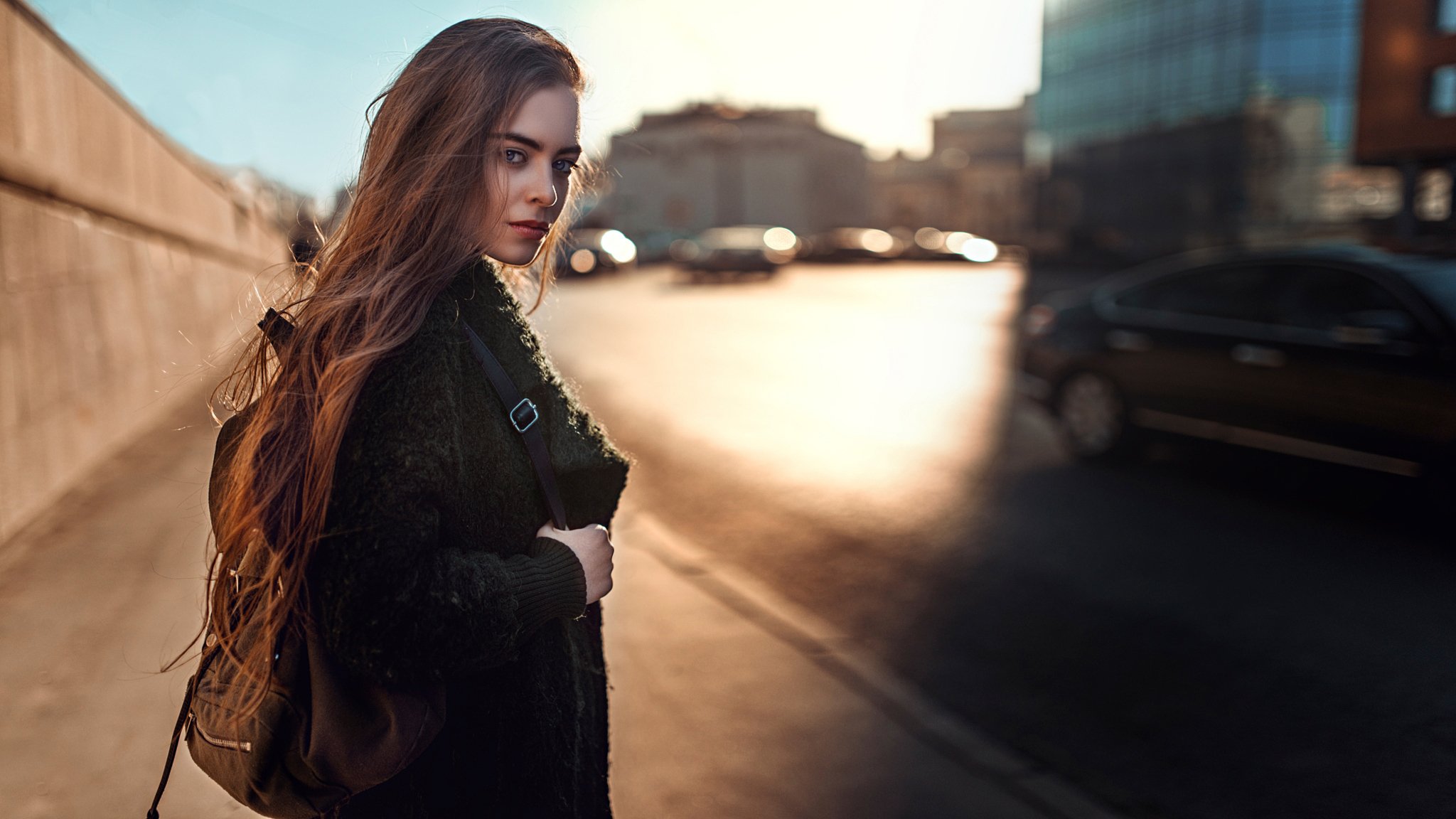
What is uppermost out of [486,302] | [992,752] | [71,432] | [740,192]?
Result: [740,192]

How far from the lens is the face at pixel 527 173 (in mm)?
1505

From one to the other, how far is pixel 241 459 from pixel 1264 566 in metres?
4.97

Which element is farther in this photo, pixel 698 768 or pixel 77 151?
pixel 77 151

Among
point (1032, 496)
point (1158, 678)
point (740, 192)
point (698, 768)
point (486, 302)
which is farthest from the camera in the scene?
point (740, 192)

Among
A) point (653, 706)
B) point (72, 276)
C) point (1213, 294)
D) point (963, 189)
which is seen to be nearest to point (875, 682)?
point (653, 706)

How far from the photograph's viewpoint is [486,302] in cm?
153

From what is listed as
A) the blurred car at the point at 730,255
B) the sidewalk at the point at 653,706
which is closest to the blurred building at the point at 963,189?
the blurred car at the point at 730,255

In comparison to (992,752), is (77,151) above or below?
above

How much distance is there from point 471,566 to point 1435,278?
6183mm

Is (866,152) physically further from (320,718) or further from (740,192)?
(320,718)

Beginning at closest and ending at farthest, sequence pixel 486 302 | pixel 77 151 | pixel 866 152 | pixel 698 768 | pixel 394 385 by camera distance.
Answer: pixel 394 385 < pixel 486 302 < pixel 698 768 < pixel 77 151 < pixel 866 152

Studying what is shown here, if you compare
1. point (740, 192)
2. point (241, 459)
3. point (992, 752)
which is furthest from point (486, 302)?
point (740, 192)

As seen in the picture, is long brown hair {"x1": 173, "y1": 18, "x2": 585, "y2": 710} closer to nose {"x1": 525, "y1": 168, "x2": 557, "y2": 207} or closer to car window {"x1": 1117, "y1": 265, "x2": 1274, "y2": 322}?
nose {"x1": 525, "y1": 168, "x2": 557, "y2": 207}

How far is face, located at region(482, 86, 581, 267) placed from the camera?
1.50m
